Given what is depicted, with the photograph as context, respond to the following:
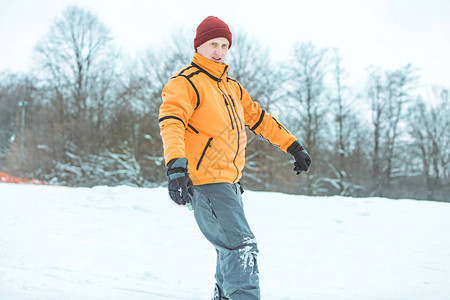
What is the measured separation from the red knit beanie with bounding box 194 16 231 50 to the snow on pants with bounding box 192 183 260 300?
2.93ft

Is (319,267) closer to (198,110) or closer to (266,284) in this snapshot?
(266,284)

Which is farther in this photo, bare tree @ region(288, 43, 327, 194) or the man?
bare tree @ region(288, 43, 327, 194)

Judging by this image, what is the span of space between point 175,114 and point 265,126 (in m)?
0.84

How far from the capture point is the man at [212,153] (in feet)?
6.09

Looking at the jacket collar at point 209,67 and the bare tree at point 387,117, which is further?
the bare tree at point 387,117

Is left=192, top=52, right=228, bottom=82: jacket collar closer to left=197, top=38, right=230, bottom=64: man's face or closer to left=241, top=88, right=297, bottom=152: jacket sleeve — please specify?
left=197, top=38, right=230, bottom=64: man's face

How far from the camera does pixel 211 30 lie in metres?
2.18

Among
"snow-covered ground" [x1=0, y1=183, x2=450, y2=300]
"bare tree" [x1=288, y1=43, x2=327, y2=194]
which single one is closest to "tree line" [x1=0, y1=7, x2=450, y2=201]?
"bare tree" [x1=288, y1=43, x2=327, y2=194]

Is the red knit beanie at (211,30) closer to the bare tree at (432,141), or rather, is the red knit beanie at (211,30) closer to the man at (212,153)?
the man at (212,153)

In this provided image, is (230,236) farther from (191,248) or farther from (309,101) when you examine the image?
(309,101)

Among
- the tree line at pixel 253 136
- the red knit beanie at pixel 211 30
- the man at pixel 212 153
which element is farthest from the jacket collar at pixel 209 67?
the tree line at pixel 253 136

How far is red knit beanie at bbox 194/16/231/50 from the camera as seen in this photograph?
2182 mm

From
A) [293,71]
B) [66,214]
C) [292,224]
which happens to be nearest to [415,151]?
[293,71]

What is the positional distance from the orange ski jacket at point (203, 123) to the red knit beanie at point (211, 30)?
4.1 inches
